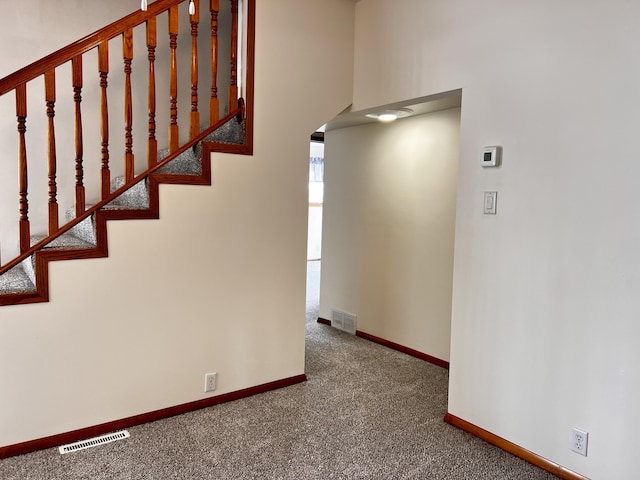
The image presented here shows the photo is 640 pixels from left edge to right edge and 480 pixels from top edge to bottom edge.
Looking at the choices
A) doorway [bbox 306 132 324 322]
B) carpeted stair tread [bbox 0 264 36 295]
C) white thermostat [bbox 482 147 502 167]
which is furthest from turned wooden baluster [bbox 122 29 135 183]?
doorway [bbox 306 132 324 322]

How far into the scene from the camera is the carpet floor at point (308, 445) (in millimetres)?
2121

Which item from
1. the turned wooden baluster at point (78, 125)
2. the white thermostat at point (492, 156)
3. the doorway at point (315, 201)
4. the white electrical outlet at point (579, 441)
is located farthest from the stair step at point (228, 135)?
the doorway at point (315, 201)

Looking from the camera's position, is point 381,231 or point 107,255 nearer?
point 107,255

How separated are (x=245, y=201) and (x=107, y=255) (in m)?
0.85

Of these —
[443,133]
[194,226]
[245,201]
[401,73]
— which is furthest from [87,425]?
[443,133]

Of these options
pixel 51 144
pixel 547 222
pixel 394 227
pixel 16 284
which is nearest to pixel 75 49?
pixel 51 144

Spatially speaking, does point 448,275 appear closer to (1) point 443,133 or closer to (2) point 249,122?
(1) point 443,133

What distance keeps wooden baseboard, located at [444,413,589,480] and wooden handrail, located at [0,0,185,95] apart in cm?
275

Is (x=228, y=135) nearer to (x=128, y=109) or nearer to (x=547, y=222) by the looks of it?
(x=128, y=109)

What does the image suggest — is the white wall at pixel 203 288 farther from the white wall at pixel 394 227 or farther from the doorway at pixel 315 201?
the doorway at pixel 315 201

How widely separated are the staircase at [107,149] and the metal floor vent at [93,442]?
0.75 meters

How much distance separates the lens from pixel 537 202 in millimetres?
2209

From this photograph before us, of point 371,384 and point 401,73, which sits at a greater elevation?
point 401,73

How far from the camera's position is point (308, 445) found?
236 centimetres
